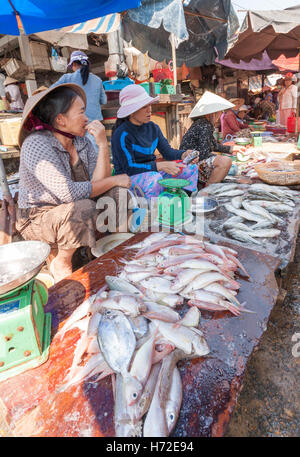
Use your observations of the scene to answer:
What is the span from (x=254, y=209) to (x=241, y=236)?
644 millimetres

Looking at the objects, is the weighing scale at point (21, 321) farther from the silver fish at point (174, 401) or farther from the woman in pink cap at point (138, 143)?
the woman in pink cap at point (138, 143)

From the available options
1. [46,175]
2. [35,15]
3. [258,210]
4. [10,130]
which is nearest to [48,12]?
[35,15]

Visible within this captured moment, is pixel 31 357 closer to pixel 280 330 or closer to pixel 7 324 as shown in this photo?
pixel 7 324

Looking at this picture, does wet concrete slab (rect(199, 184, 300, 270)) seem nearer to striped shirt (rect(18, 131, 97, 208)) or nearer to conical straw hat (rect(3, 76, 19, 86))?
striped shirt (rect(18, 131, 97, 208))

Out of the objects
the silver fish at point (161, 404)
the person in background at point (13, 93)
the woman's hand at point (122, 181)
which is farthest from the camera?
the person in background at point (13, 93)

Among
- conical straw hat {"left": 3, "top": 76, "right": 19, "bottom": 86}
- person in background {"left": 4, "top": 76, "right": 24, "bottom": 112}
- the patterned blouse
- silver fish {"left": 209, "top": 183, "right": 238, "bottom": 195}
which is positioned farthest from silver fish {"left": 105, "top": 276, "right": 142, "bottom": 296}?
conical straw hat {"left": 3, "top": 76, "right": 19, "bottom": 86}

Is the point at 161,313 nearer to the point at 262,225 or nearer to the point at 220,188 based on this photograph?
the point at 262,225

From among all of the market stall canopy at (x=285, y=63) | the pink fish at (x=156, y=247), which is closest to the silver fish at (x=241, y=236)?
→ the pink fish at (x=156, y=247)

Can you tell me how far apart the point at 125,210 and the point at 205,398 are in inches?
79.6

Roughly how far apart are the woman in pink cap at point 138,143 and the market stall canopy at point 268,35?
21.2 ft

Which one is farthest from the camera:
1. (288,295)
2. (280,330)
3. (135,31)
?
(135,31)

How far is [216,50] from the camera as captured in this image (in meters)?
9.24

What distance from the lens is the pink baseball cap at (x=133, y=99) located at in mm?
3297

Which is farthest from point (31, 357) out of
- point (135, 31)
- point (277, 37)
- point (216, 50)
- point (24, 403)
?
point (277, 37)
